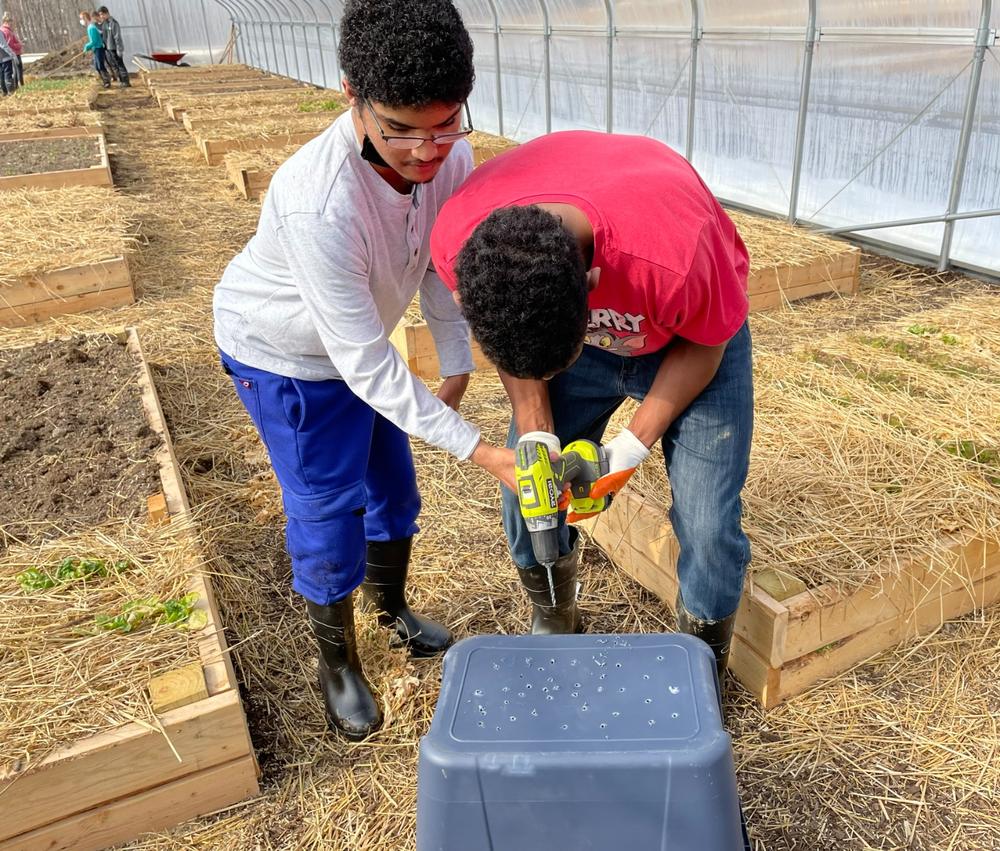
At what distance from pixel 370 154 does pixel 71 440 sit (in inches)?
92.9

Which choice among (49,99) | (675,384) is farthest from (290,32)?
(675,384)

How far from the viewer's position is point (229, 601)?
276 centimetres

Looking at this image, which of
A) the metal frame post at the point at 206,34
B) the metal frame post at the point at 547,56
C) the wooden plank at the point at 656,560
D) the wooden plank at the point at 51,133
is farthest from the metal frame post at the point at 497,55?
the metal frame post at the point at 206,34

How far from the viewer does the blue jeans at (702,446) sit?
1906 mm

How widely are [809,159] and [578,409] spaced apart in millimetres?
5475

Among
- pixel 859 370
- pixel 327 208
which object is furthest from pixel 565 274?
pixel 859 370

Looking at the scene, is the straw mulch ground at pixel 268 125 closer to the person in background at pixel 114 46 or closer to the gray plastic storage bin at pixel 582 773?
the gray plastic storage bin at pixel 582 773

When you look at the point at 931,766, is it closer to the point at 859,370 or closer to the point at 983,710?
the point at 983,710

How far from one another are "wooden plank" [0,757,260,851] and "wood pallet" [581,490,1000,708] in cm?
135

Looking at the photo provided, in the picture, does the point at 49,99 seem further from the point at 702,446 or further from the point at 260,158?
the point at 702,446

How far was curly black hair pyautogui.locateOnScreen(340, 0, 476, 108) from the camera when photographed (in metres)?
1.44

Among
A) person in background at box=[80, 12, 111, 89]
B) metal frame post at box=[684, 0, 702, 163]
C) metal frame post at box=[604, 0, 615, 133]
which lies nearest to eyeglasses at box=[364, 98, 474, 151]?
metal frame post at box=[684, 0, 702, 163]

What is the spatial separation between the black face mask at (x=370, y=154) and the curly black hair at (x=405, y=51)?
133mm

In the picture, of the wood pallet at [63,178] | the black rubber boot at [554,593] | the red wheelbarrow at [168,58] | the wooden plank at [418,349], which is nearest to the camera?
the black rubber boot at [554,593]
